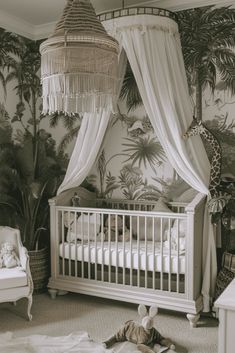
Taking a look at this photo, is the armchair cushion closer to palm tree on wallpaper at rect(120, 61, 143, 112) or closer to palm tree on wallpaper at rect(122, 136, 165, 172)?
palm tree on wallpaper at rect(122, 136, 165, 172)

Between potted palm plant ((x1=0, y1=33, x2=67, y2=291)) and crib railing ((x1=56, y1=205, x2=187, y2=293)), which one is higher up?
potted palm plant ((x1=0, y1=33, x2=67, y2=291))

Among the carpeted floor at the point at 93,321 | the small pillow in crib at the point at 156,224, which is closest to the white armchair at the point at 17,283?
the carpeted floor at the point at 93,321

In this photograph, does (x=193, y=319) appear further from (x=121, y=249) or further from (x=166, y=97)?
(x=166, y=97)

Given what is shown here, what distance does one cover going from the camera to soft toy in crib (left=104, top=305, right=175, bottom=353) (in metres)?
2.88

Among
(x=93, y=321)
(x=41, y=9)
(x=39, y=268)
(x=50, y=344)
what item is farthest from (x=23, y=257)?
(x=41, y=9)

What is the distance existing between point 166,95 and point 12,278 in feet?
6.71

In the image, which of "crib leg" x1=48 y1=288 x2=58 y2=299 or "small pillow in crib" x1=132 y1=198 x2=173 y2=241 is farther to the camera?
"crib leg" x1=48 y1=288 x2=58 y2=299

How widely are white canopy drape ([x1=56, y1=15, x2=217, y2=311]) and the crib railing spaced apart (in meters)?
0.32

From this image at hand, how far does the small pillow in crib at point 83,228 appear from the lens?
388cm

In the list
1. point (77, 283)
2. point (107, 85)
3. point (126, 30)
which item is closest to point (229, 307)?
point (107, 85)

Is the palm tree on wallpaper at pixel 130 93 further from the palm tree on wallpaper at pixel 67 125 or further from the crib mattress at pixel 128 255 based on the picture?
→ the crib mattress at pixel 128 255

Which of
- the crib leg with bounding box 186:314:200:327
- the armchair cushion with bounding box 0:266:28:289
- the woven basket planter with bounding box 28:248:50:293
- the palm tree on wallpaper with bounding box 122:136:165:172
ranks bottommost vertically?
the crib leg with bounding box 186:314:200:327

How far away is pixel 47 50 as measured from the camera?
2.52 m

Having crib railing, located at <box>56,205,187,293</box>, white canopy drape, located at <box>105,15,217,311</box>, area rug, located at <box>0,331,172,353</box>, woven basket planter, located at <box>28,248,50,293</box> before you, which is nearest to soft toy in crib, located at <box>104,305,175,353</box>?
area rug, located at <box>0,331,172,353</box>
